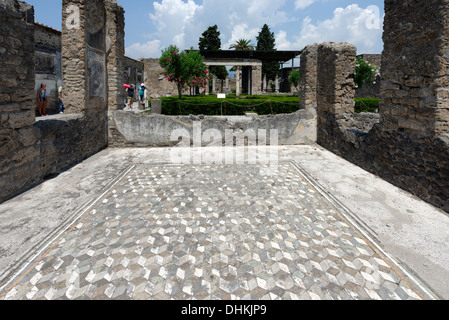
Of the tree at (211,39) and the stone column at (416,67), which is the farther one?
the tree at (211,39)

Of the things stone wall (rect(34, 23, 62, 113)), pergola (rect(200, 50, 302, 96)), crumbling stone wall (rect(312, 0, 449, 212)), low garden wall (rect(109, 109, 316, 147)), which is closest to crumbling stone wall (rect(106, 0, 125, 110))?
low garden wall (rect(109, 109, 316, 147))

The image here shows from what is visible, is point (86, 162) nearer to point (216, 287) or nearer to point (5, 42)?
point (5, 42)

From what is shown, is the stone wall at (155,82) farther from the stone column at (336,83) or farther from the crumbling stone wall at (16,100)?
the crumbling stone wall at (16,100)

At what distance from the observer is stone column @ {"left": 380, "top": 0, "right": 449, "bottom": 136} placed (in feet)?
13.1

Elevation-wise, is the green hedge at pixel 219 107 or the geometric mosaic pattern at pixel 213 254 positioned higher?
the green hedge at pixel 219 107

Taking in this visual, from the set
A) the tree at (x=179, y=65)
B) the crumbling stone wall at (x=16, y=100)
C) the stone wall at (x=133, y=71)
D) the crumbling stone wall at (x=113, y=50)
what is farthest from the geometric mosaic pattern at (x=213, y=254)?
the stone wall at (x=133, y=71)

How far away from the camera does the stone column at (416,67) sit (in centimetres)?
400

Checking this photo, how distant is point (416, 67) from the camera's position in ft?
14.7

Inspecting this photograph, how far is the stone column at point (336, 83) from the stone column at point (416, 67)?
2114mm

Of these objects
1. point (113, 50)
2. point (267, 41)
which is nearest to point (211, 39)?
point (267, 41)

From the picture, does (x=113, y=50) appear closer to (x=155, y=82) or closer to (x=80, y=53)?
(x=80, y=53)

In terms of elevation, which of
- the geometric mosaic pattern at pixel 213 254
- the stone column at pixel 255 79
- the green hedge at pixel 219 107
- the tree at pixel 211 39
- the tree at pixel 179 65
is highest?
the tree at pixel 211 39

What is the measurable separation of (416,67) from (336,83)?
309 cm
